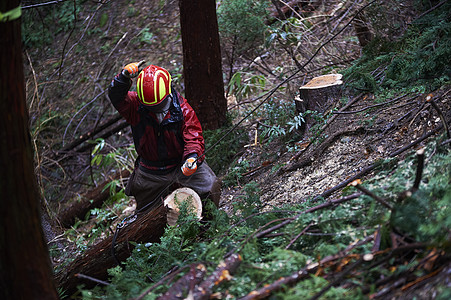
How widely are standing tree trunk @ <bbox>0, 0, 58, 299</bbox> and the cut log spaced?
5.99ft

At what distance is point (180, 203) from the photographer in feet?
13.5

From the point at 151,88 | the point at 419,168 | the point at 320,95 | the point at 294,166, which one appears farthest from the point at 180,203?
the point at 320,95

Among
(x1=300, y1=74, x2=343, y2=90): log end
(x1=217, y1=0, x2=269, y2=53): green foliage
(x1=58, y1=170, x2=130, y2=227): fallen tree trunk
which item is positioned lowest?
(x1=58, y1=170, x2=130, y2=227): fallen tree trunk

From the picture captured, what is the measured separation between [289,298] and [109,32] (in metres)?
10.9

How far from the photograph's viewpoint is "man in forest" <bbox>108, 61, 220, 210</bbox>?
4570 millimetres

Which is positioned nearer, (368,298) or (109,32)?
(368,298)

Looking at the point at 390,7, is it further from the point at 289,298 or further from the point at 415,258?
the point at 289,298

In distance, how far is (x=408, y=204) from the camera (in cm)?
249

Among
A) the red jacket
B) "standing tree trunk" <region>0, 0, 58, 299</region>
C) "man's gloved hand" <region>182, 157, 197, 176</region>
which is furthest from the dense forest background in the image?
the red jacket

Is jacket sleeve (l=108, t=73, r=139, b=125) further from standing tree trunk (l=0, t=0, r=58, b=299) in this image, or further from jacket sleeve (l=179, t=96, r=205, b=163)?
standing tree trunk (l=0, t=0, r=58, b=299)

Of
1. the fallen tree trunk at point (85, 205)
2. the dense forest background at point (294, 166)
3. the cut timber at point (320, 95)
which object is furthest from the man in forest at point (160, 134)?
the fallen tree trunk at point (85, 205)

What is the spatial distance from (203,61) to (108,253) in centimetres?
323

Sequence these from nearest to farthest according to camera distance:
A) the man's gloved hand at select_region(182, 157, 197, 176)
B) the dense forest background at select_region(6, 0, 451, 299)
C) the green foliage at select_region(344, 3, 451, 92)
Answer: the dense forest background at select_region(6, 0, 451, 299), the man's gloved hand at select_region(182, 157, 197, 176), the green foliage at select_region(344, 3, 451, 92)

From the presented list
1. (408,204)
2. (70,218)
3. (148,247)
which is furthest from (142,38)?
(408,204)
